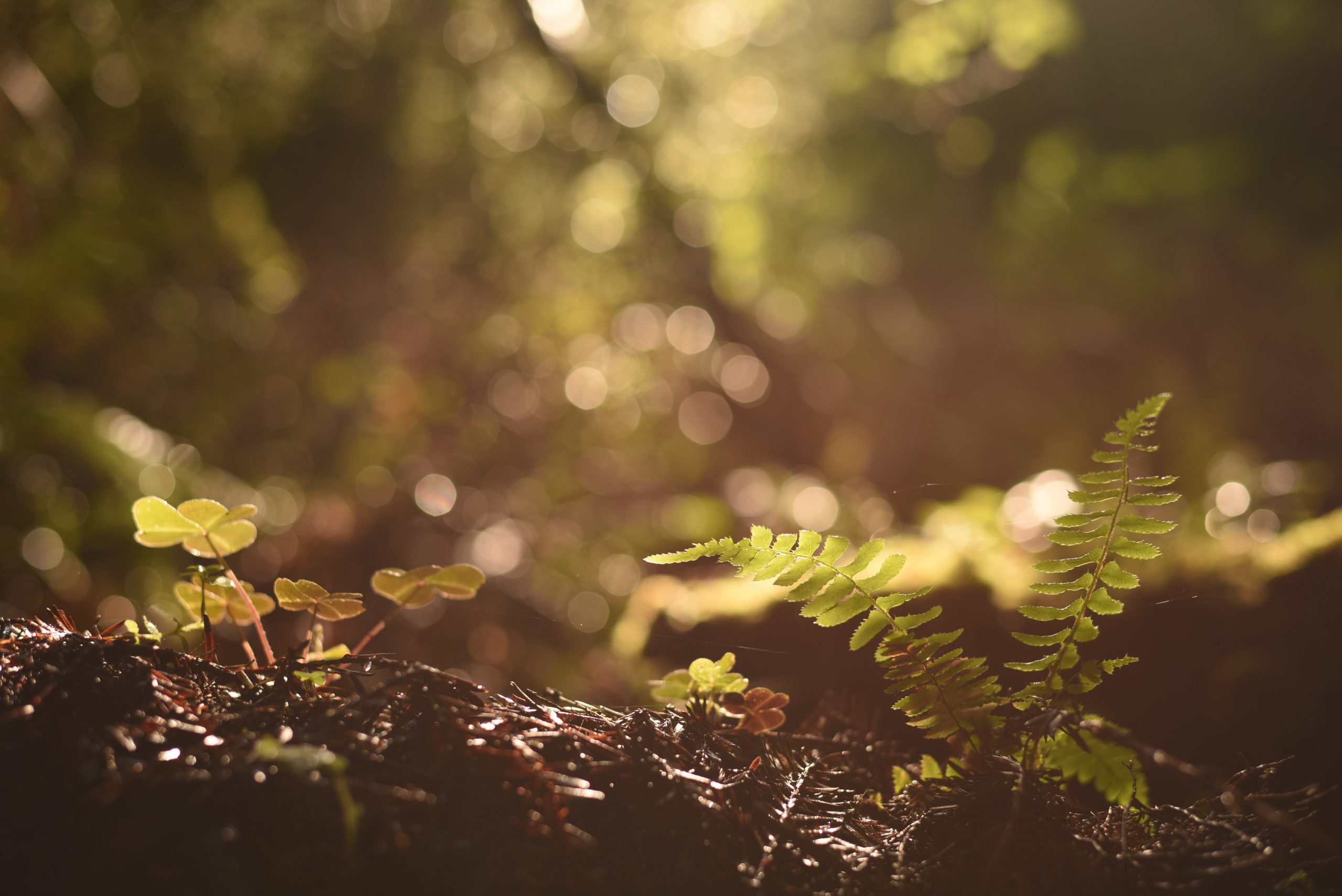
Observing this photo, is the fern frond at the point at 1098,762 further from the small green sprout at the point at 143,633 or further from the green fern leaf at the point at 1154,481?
the small green sprout at the point at 143,633

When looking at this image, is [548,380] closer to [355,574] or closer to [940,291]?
[355,574]

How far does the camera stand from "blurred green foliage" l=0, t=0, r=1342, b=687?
16.5 feet

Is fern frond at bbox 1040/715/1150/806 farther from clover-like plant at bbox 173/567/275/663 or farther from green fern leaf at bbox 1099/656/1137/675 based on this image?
clover-like plant at bbox 173/567/275/663

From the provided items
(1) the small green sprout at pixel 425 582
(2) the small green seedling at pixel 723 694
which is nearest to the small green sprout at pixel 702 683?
(2) the small green seedling at pixel 723 694

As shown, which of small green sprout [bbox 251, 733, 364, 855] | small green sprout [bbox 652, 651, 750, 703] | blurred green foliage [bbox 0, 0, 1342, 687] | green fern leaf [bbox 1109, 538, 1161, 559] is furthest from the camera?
blurred green foliage [bbox 0, 0, 1342, 687]

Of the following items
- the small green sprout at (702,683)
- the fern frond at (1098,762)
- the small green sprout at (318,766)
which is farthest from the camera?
the small green sprout at (702,683)

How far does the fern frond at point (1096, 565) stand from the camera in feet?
3.54

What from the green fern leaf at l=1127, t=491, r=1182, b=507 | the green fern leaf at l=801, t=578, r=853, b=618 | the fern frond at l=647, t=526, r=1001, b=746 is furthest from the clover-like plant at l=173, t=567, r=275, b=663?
the green fern leaf at l=1127, t=491, r=1182, b=507

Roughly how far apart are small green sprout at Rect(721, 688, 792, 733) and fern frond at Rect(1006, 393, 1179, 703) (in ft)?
1.22

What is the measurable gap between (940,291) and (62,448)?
7820mm

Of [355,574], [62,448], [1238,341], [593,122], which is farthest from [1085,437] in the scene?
[62,448]

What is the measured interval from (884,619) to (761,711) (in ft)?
0.89

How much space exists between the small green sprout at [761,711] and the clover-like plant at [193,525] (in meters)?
0.81

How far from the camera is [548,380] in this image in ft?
28.8
